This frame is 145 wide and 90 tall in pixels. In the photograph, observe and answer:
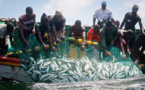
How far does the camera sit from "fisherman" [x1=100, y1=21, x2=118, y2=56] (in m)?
8.38

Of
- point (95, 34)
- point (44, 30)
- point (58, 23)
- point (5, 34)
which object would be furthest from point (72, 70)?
point (5, 34)

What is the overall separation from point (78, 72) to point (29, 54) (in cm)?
170

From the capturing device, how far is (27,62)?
23.1 feet

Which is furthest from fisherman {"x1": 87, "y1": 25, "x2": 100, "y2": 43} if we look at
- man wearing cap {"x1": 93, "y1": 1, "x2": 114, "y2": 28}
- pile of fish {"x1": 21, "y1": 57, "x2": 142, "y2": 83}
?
man wearing cap {"x1": 93, "y1": 1, "x2": 114, "y2": 28}

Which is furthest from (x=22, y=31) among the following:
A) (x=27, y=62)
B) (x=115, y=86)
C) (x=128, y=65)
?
(x=128, y=65)

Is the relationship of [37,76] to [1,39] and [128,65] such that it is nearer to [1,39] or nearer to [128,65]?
[1,39]

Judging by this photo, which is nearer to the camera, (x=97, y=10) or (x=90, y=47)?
(x=90, y=47)

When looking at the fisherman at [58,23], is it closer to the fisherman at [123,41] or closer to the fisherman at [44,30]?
the fisherman at [44,30]

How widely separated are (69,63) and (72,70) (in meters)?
0.26

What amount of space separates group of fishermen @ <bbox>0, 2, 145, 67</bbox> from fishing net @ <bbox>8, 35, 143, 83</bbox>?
20 centimetres

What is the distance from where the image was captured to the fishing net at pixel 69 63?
7008 mm

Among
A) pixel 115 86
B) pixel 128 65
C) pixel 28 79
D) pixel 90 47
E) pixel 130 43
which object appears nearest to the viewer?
pixel 115 86

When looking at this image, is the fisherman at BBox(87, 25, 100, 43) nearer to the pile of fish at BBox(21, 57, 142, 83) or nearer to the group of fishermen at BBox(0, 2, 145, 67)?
the group of fishermen at BBox(0, 2, 145, 67)

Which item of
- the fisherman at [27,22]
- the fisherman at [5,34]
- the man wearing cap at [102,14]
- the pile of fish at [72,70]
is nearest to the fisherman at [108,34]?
the pile of fish at [72,70]
